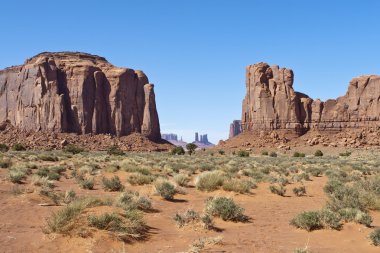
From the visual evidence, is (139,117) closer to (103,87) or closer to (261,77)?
(103,87)

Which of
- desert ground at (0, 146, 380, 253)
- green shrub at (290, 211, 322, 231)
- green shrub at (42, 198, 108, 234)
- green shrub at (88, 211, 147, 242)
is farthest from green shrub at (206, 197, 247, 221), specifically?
green shrub at (42, 198, 108, 234)

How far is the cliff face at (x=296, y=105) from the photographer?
87562 millimetres

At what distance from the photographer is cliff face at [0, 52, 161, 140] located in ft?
309

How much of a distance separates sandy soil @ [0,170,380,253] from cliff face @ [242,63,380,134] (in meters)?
79.2

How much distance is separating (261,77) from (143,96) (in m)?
32.3

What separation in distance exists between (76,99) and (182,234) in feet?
303

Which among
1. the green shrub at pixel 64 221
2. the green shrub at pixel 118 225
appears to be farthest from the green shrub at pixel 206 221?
the green shrub at pixel 64 221

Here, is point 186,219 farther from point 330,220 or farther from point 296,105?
point 296,105

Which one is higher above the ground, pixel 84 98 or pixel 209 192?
pixel 84 98

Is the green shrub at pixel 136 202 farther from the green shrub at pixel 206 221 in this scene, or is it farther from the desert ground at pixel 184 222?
the green shrub at pixel 206 221

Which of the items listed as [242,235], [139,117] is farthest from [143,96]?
[242,235]

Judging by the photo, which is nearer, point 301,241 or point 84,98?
point 301,241

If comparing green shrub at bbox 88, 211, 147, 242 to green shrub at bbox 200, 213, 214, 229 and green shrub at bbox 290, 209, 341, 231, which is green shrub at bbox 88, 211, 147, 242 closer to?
green shrub at bbox 200, 213, 214, 229

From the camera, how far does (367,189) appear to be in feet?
53.4
